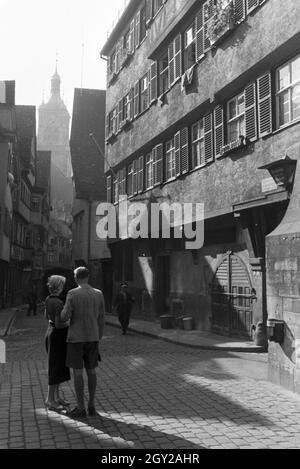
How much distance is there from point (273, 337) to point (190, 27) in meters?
11.7

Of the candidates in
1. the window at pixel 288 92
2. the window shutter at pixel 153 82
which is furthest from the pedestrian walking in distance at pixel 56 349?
the window shutter at pixel 153 82

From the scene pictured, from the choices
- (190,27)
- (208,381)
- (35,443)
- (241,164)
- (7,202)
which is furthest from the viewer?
(7,202)

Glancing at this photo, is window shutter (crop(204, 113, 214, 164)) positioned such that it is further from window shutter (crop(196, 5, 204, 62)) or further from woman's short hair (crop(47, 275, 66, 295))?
woman's short hair (crop(47, 275, 66, 295))

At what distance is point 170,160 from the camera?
18.3m

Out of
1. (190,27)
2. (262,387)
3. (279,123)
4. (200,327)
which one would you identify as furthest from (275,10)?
(200,327)

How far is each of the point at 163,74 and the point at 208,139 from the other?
5380 mm

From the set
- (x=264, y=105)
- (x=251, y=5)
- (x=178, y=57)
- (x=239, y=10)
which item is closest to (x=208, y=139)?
(x=264, y=105)

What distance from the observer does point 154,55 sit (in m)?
19.2

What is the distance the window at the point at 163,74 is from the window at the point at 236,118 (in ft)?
17.4

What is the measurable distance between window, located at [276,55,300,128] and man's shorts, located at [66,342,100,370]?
6.95 m

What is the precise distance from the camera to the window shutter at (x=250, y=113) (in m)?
12.3

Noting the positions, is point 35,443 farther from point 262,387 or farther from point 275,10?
point 275,10

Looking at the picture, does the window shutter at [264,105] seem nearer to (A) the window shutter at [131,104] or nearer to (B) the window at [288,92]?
(B) the window at [288,92]

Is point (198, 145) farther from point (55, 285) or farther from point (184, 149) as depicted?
point (55, 285)
